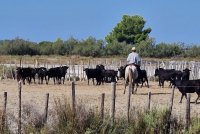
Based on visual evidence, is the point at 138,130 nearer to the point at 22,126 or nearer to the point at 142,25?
the point at 22,126

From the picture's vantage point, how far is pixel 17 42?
8031cm

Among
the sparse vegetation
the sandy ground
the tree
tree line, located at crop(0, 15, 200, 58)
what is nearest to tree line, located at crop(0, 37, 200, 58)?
tree line, located at crop(0, 15, 200, 58)

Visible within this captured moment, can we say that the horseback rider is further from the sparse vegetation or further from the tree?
the tree

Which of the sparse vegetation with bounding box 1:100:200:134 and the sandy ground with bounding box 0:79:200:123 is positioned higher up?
the sparse vegetation with bounding box 1:100:200:134

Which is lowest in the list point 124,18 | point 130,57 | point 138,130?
point 138,130

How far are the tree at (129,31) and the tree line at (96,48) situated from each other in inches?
465

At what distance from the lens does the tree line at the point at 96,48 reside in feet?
245

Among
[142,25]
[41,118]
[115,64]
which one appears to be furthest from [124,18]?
[41,118]

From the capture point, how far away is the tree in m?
96.6

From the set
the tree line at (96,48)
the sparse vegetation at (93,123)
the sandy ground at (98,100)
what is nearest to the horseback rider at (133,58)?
the sandy ground at (98,100)

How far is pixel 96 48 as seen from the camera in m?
77.5

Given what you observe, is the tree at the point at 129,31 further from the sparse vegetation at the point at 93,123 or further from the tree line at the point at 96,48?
the sparse vegetation at the point at 93,123

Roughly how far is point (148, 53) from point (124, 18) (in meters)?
24.9

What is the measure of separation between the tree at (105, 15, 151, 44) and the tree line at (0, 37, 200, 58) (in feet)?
38.7
